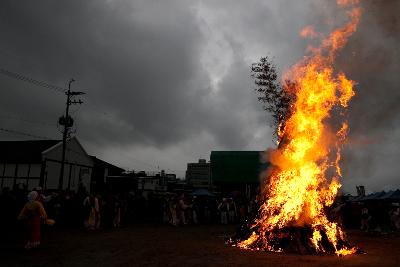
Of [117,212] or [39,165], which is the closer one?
[117,212]

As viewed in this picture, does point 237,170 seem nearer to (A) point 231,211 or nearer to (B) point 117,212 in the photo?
(A) point 231,211

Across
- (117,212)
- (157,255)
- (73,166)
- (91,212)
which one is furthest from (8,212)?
(73,166)

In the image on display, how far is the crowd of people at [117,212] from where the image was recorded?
42.1 feet

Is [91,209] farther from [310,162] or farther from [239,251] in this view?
[310,162]

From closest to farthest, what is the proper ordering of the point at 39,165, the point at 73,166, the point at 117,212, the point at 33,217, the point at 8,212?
1. the point at 33,217
2. the point at 8,212
3. the point at 117,212
4. the point at 39,165
5. the point at 73,166

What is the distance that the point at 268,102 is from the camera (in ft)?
92.5

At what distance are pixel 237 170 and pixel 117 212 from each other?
14.1 m

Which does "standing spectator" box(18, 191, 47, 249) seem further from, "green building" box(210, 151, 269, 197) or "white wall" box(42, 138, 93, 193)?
"white wall" box(42, 138, 93, 193)

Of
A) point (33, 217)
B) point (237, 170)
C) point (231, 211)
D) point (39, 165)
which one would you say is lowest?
point (33, 217)

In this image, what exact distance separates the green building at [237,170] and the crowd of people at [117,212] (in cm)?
453

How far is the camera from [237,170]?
31188 mm

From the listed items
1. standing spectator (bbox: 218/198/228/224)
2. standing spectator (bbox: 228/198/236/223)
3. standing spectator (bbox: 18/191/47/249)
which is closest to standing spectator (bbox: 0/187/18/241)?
standing spectator (bbox: 18/191/47/249)

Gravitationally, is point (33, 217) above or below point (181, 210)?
below

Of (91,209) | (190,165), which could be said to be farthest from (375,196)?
(190,165)
